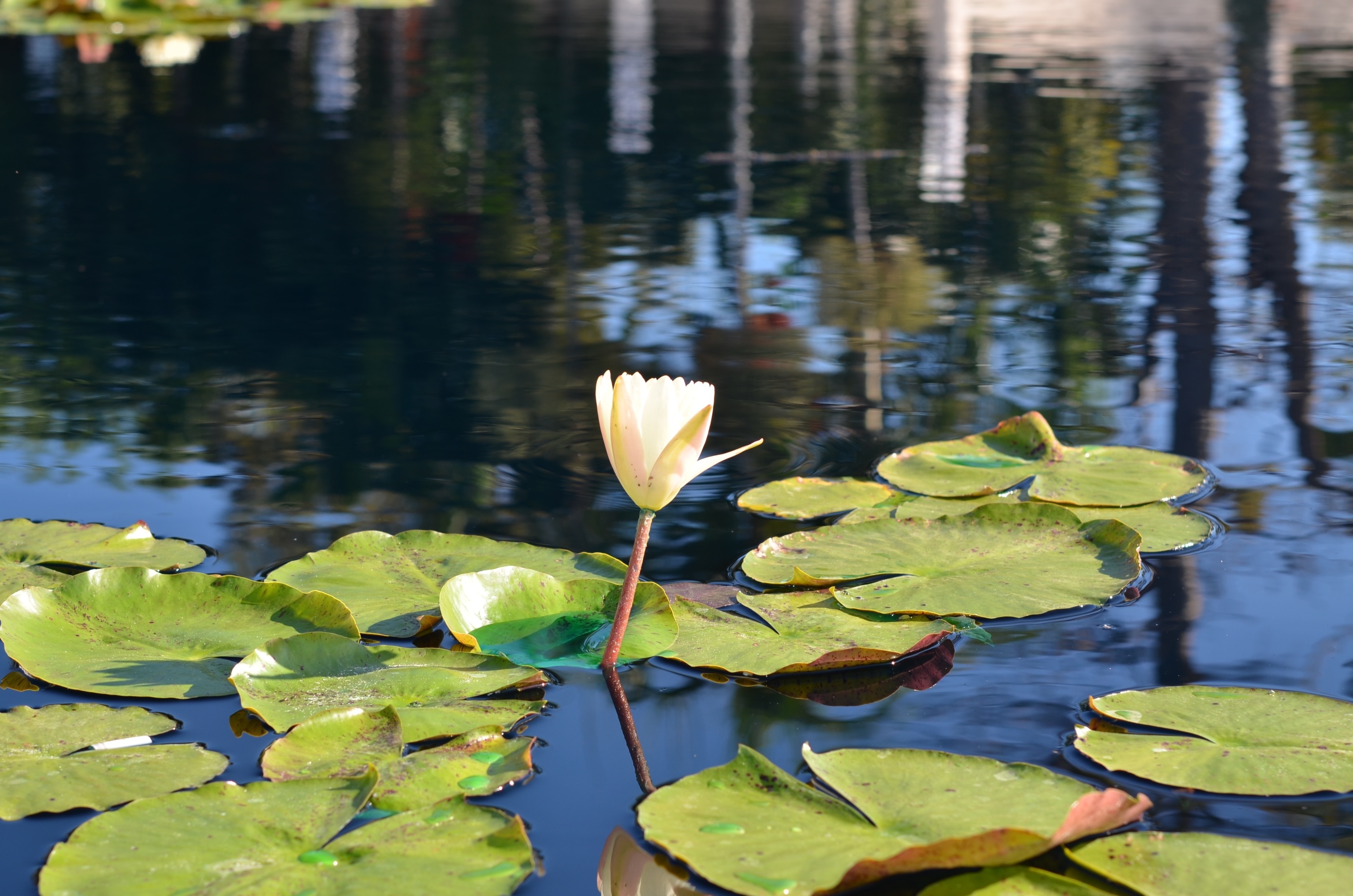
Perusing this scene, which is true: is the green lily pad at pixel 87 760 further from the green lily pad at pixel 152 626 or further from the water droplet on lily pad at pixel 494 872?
the water droplet on lily pad at pixel 494 872

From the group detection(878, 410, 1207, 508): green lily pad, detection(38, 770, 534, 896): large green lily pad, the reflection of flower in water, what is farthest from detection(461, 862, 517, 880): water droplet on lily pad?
the reflection of flower in water

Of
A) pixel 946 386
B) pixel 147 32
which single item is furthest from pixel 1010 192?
pixel 147 32

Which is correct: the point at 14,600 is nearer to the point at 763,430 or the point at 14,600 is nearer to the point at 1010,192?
the point at 763,430

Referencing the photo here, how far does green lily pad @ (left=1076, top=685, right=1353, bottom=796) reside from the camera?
1.13m

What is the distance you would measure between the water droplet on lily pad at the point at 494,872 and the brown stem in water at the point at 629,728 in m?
0.18

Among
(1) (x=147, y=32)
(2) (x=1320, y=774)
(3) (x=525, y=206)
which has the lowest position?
(2) (x=1320, y=774)

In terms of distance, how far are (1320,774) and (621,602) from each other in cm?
64

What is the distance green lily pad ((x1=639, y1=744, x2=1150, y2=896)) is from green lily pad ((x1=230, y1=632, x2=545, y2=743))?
242 millimetres

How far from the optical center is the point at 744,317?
114 inches

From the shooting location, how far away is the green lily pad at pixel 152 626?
134 cm

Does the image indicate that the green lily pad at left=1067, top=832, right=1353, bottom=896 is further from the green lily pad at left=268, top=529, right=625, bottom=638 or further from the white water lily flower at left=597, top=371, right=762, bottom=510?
the green lily pad at left=268, top=529, right=625, bottom=638

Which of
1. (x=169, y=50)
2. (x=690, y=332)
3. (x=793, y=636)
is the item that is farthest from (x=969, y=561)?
(x=169, y=50)

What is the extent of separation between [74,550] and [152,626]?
0.93ft

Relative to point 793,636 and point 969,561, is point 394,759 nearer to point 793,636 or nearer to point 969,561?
point 793,636
